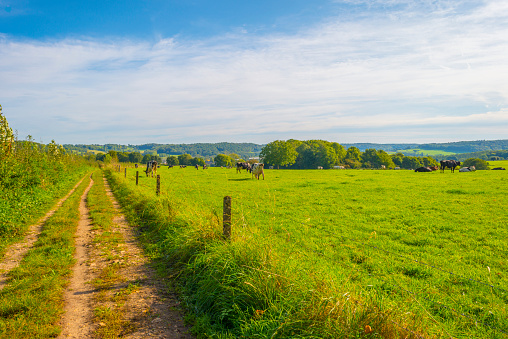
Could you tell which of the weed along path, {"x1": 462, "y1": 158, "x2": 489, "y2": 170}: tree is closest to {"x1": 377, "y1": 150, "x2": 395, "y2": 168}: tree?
{"x1": 462, "y1": 158, "x2": 489, "y2": 170}: tree

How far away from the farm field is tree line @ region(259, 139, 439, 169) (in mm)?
66596

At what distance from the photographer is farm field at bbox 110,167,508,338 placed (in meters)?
3.41

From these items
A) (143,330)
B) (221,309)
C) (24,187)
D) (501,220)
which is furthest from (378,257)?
(24,187)

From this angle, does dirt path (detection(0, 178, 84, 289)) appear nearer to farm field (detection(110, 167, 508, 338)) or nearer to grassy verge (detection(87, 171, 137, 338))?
grassy verge (detection(87, 171, 137, 338))

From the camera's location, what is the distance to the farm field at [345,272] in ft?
11.2

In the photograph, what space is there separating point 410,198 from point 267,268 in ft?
52.0

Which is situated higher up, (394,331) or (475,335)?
(394,331)

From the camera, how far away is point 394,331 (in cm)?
302

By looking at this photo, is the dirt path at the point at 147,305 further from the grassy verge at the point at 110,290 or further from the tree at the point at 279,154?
the tree at the point at 279,154

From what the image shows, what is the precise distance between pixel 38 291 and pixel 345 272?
6.25 metres

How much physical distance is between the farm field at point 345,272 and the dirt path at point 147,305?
39 cm

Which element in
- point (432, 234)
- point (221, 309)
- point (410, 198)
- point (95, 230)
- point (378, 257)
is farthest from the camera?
point (410, 198)

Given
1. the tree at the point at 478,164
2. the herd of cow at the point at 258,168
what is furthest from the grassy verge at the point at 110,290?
the tree at the point at 478,164

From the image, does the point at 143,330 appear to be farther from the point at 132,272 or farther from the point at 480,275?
the point at 480,275
